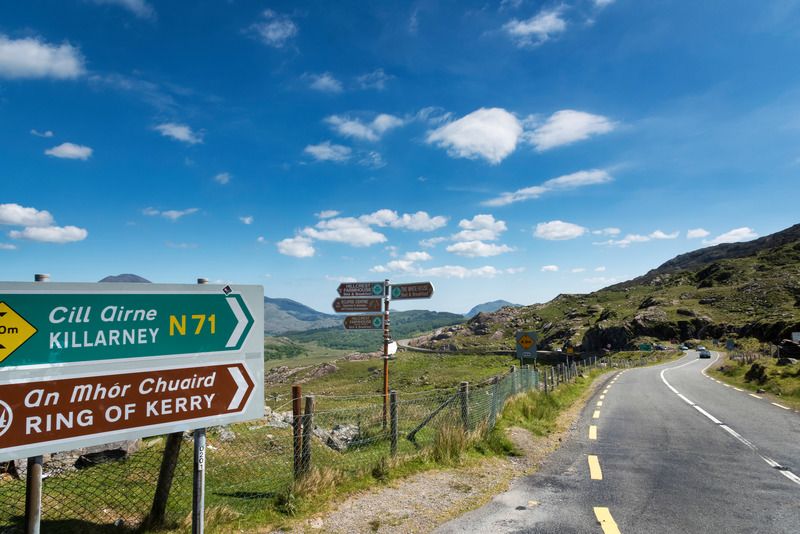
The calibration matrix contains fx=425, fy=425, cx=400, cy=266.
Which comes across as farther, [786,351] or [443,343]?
[443,343]

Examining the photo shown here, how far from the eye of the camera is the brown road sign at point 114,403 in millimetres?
3646

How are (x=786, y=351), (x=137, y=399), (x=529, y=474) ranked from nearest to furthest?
(x=137, y=399) → (x=529, y=474) → (x=786, y=351)

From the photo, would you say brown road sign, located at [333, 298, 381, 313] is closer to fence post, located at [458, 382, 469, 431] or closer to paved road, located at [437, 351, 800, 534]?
fence post, located at [458, 382, 469, 431]

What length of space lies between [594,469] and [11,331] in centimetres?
936

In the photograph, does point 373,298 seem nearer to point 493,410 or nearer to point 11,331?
point 493,410

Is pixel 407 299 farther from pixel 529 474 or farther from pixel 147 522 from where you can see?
pixel 147 522

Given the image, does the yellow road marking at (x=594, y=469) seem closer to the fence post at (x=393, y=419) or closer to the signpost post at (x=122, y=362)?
the fence post at (x=393, y=419)

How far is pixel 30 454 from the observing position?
3.64m

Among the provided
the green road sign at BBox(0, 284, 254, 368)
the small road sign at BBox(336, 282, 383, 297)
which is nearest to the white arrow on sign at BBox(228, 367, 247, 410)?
the green road sign at BBox(0, 284, 254, 368)

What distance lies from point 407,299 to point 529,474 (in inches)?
240

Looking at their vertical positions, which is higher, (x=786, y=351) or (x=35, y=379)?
(x=35, y=379)

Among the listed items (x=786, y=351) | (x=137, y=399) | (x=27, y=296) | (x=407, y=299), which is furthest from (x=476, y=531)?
(x=786, y=351)

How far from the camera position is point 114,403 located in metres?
4.12

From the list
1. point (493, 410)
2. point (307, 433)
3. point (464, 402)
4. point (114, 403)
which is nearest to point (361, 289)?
point (464, 402)
